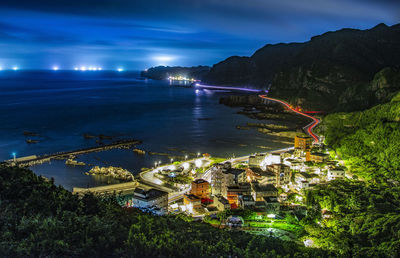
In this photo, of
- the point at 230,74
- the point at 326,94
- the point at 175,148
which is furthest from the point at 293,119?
the point at 230,74

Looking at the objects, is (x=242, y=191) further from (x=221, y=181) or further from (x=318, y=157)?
(x=318, y=157)

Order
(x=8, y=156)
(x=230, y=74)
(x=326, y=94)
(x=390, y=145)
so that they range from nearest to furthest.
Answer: (x=390, y=145) → (x=8, y=156) → (x=326, y=94) → (x=230, y=74)

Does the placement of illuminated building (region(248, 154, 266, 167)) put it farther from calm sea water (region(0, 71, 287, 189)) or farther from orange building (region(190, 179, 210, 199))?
orange building (region(190, 179, 210, 199))

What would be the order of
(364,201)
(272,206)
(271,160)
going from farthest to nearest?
(271,160)
(272,206)
(364,201)

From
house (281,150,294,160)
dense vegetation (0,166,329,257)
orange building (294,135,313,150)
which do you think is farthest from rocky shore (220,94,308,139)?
dense vegetation (0,166,329,257)

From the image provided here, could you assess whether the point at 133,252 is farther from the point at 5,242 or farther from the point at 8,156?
the point at 8,156

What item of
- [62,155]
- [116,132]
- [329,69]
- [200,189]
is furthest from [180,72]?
[200,189]

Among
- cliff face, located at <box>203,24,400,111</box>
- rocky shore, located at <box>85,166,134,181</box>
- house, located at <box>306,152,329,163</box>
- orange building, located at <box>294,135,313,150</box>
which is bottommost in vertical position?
rocky shore, located at <box>85,166,134,181</box>
